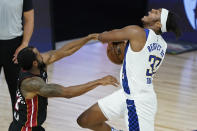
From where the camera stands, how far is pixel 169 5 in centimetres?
1116

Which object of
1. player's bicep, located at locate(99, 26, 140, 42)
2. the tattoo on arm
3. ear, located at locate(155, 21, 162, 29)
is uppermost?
ear, located at locate(155, 21, 162, 29)

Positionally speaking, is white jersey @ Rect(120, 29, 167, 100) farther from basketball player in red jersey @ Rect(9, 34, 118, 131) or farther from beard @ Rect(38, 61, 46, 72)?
beard @ Rect(38, 61, 46, 72)

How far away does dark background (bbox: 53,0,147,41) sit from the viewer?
10.8 meters

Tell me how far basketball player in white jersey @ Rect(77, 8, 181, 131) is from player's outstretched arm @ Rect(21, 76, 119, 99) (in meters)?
0.28

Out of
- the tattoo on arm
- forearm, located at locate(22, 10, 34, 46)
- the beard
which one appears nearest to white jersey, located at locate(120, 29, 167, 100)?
the tattoo on arm

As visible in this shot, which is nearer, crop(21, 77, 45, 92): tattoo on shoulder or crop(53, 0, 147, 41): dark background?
crop(21, 77, 45, 92): tattoo on shoulder

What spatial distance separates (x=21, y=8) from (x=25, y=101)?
129cm

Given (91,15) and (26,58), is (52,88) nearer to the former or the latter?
(26,58)

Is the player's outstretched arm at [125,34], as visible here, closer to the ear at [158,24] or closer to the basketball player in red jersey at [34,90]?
the ear at [158,24]

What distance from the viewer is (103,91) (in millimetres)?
7812

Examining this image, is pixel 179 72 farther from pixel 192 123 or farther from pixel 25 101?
pixel 25 101

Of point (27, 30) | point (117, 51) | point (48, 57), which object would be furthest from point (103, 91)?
point (117, 51)

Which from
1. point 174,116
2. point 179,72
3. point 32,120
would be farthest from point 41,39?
point 32,120

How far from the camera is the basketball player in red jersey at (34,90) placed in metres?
4.35
